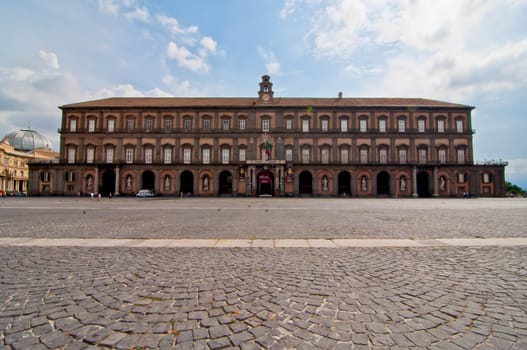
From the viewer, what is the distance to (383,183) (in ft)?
141

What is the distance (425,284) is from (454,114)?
169ft

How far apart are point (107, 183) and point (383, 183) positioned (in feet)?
164

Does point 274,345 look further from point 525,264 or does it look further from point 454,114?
point 454,114

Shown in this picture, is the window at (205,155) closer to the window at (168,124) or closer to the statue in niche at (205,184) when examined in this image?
the statue in niche at (205,184)

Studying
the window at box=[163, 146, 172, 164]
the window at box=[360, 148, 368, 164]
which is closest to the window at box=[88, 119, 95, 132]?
the window at box=[163, 146, 172, 164]

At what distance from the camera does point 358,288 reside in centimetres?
327

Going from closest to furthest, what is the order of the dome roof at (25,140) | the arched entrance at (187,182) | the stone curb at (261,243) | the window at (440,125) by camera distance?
1. the stone curb at (261,243)
2. the window at (440,125)
3. the arched entrance at (187,182)
4. the dome roof at (25,140)

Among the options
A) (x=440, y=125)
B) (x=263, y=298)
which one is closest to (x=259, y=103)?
(x=440, y=125)

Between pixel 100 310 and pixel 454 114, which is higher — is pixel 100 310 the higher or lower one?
the lower one

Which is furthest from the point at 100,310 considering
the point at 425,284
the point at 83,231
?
→ the point at 83,231

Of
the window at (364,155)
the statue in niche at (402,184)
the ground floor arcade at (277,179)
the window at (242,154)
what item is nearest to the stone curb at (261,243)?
the ground floor arcade at (277,179)

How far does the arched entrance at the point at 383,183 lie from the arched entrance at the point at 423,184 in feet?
19.8

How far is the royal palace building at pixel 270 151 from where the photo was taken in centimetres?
4144

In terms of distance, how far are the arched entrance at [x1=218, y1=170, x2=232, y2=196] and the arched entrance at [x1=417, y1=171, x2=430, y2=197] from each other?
33.9 metres
